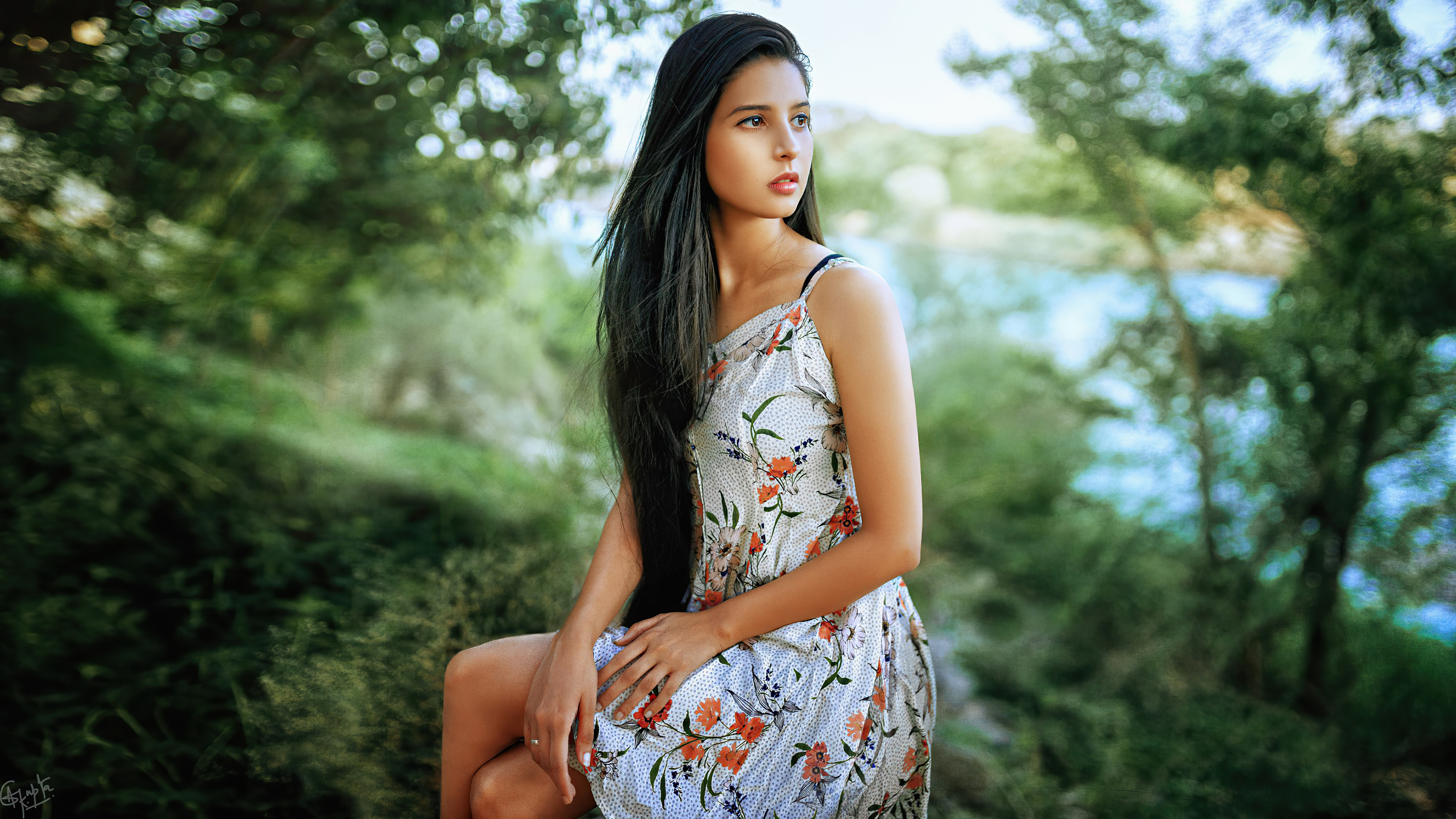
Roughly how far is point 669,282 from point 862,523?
55 centimetres

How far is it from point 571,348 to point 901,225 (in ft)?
7.57

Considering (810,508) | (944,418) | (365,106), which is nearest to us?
(810,508)

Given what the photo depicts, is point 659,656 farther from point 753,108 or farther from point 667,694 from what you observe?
point 753,108

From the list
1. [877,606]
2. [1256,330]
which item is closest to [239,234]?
[877,606]

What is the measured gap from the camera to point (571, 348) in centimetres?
533

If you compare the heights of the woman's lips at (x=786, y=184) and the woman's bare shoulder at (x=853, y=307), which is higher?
the woman's lips at (x=786, y=184)

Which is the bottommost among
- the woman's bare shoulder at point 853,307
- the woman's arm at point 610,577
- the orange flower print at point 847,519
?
the woman's arm at point 610,577

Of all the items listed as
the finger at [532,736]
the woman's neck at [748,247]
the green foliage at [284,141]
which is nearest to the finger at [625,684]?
the finger at [532,736]

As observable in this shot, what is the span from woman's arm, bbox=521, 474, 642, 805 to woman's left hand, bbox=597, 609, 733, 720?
4 centimetres

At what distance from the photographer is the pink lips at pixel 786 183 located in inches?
56.6

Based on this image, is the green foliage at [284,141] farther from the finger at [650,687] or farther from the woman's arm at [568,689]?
the finger at [650,687]

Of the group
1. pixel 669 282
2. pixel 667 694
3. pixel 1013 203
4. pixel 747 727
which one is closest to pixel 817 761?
pixel 747 727

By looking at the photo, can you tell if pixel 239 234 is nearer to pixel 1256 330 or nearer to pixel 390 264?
pixel 390 264

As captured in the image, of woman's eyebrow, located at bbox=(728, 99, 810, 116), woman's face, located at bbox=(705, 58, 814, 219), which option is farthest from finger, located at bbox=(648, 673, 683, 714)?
woman's eyebrow, located at bbox=(728, 99, 810, 116)
